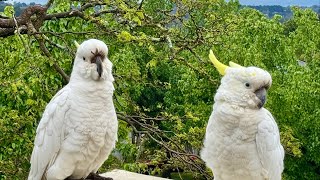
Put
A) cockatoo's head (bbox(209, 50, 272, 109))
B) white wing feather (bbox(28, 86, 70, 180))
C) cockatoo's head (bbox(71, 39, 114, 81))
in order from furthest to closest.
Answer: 1. white wing feather (bbox(28, 86, 70, 180))
2. cockatoo's head (bbox(71, 39, 114, 81))
3. cockatoo's head (bbox(209, 50, 272, 109))

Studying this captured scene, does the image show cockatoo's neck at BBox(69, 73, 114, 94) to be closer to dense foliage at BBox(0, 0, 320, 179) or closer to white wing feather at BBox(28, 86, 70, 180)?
white wing feather at BBox(28, 86, 70, 180)

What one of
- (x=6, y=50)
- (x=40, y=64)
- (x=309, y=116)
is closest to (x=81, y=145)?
(x=40, y=64)

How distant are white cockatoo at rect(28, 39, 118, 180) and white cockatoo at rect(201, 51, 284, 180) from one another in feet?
2.33

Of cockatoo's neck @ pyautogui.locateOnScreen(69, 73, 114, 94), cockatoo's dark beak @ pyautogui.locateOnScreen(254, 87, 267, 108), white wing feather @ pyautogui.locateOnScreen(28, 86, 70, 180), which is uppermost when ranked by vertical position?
cockatoo's dark beak @ pyautogui.locateOnScreen(254, 87, 267, 108)

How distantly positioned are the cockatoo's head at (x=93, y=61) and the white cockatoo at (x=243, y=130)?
0.73 metres

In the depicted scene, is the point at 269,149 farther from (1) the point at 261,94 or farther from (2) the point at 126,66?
(2) the point at 126,66

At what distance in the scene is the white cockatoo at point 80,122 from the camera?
3443 mm

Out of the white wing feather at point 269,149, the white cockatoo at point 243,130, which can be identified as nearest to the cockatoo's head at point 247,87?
the white cockatoo at point 243,130

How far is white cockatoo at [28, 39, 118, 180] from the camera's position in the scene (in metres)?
3.44

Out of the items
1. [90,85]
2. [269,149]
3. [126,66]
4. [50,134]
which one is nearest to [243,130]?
[269,149]

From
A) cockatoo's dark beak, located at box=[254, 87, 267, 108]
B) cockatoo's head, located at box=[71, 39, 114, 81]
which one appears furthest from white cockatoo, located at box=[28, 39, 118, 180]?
cockatoo's dark beak, located at box=[254, 87, 267, 108]

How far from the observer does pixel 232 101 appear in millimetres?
3115

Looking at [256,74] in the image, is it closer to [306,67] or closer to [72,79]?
[72,79]

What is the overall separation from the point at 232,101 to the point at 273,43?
410 inches
